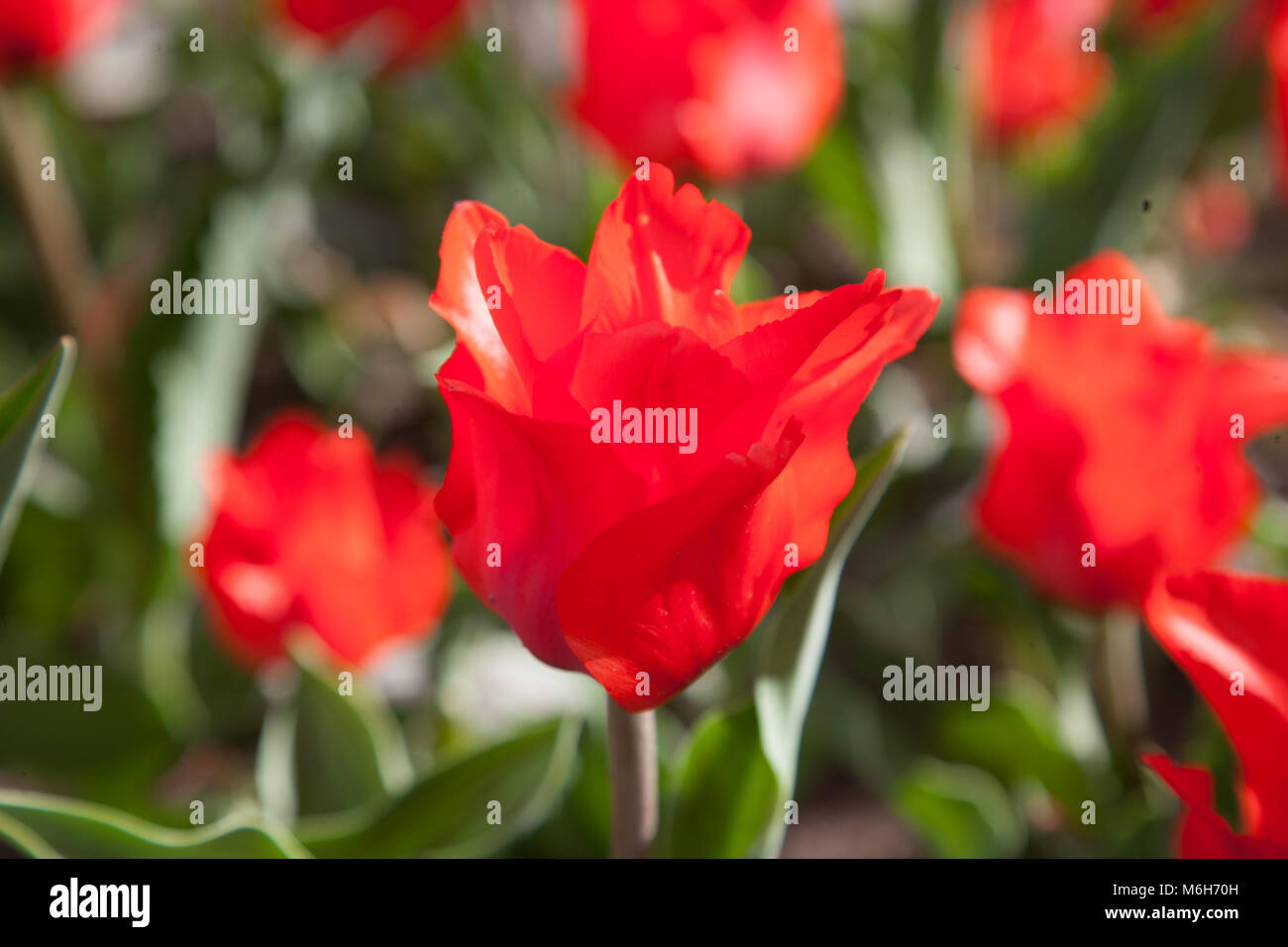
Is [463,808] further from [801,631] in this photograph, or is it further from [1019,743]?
[1019,743]

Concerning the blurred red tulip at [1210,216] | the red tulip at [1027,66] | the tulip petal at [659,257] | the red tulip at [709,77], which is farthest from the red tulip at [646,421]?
the blurred red tulip at [1210,216]

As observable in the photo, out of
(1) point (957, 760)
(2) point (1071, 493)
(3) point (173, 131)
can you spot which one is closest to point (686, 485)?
(2) point (1071, 493)

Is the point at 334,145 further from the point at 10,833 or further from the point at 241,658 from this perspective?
the point at 10,833

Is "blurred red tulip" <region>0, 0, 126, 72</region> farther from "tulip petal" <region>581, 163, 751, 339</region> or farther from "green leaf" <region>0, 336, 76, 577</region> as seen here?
"tulip petal" <region>581, 163, 751, 339</region>

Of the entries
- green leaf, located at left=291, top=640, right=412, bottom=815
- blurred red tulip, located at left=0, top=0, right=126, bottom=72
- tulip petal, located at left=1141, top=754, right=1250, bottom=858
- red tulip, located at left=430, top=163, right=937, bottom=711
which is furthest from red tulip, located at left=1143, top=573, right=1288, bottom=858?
blurred red tulip, located at left=0, top=0, right=126, bottom=72

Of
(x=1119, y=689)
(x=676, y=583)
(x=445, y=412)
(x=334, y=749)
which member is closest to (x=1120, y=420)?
(x=1119, y=689)

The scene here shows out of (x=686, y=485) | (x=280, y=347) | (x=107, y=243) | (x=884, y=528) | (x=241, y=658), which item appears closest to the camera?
(x=686, y=485)
